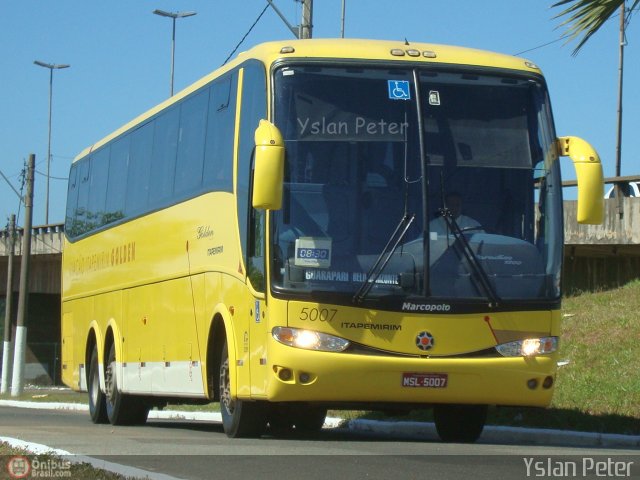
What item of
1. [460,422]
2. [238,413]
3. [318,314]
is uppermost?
[318,314]

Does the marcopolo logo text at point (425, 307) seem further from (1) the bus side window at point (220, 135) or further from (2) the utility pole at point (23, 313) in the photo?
(2) the utility pole at point (23, 313)

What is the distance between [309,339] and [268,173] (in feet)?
4.97

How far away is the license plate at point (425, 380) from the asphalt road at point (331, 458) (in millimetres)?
564

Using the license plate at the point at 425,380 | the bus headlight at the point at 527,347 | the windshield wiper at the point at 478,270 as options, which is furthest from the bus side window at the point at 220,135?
the bus headlight at the point at 527,347

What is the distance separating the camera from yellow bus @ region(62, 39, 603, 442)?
1185 centimetres

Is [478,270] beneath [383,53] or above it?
beneath

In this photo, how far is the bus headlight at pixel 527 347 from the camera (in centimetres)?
1212

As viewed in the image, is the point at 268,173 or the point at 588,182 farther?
the point at 588,182

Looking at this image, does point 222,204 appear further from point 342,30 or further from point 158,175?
point 342,30

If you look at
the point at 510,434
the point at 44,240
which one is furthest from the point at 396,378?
the point at 44,240

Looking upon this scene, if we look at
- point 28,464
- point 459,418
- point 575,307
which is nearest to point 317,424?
point 459,418

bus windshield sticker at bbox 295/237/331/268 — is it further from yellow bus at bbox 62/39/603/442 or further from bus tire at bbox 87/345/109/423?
bus tire at bbox 87/345/109/423

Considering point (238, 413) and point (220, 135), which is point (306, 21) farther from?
point (238, 413)

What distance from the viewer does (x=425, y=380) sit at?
1192cm
